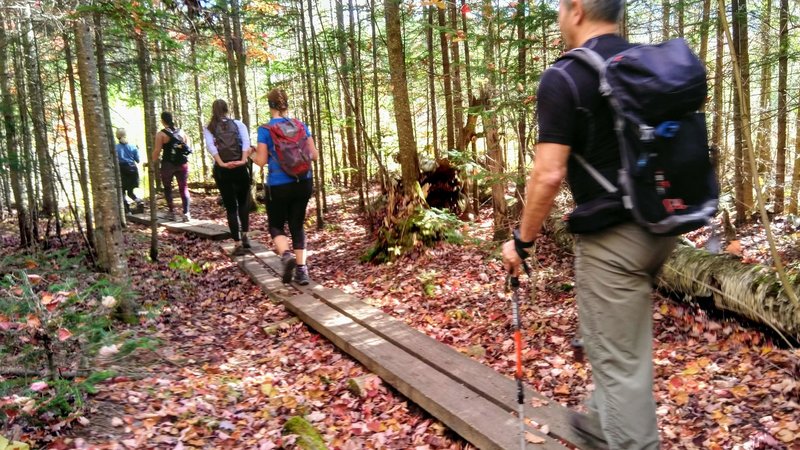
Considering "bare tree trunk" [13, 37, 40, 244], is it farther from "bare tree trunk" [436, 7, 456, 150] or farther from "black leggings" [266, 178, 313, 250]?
"bare tree trunk" [436, 7, 456, 150]

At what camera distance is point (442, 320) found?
6004mm

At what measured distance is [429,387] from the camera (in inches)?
163

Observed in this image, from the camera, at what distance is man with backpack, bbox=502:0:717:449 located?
89.0 inches

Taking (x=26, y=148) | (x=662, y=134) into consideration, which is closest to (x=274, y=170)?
(x=26, y=148)

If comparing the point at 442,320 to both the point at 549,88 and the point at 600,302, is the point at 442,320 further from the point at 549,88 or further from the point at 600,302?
the point at 549,88

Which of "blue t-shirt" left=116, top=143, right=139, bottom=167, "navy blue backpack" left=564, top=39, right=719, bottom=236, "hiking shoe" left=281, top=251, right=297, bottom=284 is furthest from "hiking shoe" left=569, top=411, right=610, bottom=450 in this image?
"blue t-shirt" left=116, top=143, right=139, bottom=167

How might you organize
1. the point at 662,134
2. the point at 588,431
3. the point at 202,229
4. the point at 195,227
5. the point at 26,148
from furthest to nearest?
the point at 195,227
the point at 202,229
the point at 26,148
the point at 588,431
the point at 662,134

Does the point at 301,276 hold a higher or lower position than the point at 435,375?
higher

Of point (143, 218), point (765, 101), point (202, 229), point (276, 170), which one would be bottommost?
point (202, 229)

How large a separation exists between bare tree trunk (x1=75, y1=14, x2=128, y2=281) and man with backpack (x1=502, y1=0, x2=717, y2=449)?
486 centimetres

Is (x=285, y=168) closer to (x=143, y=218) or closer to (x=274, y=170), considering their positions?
(x=274, y=170)

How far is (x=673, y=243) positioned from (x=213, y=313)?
613 cm

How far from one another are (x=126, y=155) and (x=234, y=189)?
6971mm

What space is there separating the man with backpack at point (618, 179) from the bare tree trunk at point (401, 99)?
19.1 ft
